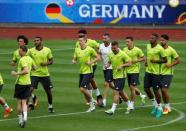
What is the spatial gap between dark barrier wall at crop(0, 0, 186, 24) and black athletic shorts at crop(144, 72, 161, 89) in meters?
26.8

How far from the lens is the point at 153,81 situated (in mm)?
22047

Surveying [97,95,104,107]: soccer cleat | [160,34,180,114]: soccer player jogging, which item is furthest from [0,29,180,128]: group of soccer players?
[97,95,104,107]: soccer cleat

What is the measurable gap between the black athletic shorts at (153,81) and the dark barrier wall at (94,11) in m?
26.8

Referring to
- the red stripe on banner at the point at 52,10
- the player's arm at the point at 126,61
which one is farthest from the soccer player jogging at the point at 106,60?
the red stripe on banner at the point at 52,10

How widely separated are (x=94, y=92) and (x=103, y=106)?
10.2 feet

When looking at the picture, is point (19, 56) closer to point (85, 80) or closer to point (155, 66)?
point (85, 80)

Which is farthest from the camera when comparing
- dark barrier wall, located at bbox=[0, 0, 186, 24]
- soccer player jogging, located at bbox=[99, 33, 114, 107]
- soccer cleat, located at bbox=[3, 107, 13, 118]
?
dark barrier wall, located at bbox=[0, 0, 186, 24]

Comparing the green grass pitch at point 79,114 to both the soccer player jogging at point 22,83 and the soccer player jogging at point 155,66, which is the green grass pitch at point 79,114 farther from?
the soccer player jogging at point 155,66

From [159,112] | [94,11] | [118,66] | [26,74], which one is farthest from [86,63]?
[94,11]

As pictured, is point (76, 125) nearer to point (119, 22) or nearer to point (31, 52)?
point (31, 52)

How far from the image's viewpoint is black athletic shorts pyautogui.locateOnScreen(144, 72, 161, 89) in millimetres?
21969

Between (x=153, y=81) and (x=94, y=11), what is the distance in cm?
2781

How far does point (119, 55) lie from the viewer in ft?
72.1

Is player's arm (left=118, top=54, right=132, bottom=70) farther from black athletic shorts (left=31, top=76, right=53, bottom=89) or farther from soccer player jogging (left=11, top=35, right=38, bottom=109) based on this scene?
soccer player jogging (left=11, top=35, right=38, bottom=109)
